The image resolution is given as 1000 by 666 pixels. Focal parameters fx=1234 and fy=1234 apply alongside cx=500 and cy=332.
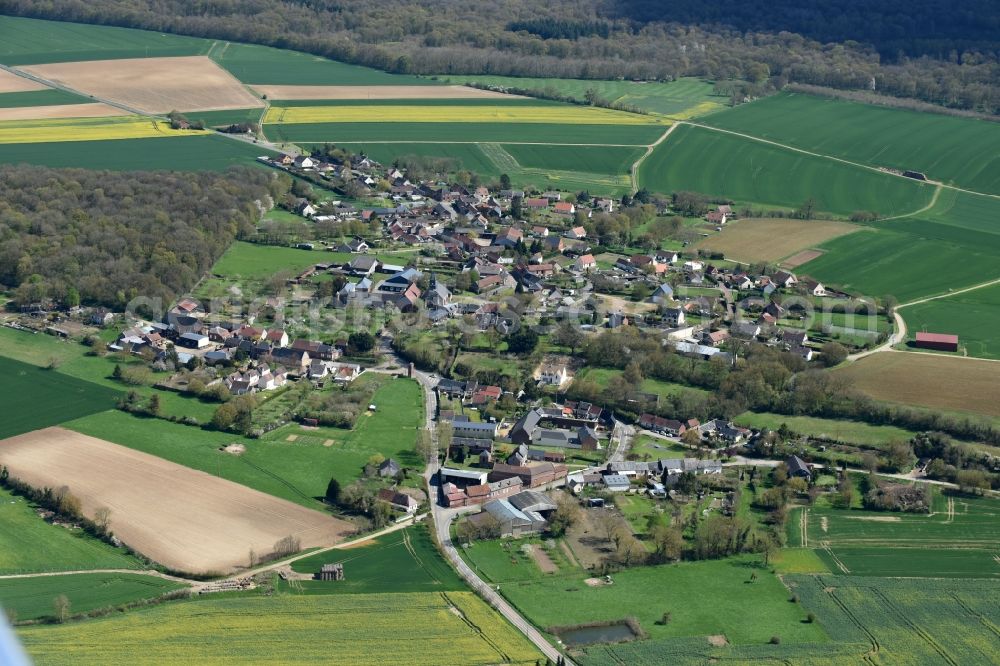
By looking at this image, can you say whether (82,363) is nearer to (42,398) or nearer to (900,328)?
(42,398)

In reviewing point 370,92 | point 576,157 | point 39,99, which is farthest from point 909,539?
point 39,99

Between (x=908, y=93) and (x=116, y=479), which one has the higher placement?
(x=908, y=93)

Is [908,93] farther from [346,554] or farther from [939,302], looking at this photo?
[346,554]

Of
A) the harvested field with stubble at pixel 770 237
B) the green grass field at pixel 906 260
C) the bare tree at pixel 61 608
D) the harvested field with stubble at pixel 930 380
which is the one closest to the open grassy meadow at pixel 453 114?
the harvested field with stubble at pixel 770 237

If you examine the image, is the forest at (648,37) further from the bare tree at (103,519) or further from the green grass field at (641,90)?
the bare tree at (103,519)

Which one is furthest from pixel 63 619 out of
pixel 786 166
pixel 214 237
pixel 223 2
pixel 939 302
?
pixel 223 2

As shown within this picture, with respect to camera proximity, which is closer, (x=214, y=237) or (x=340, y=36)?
(x=214, y=237)
